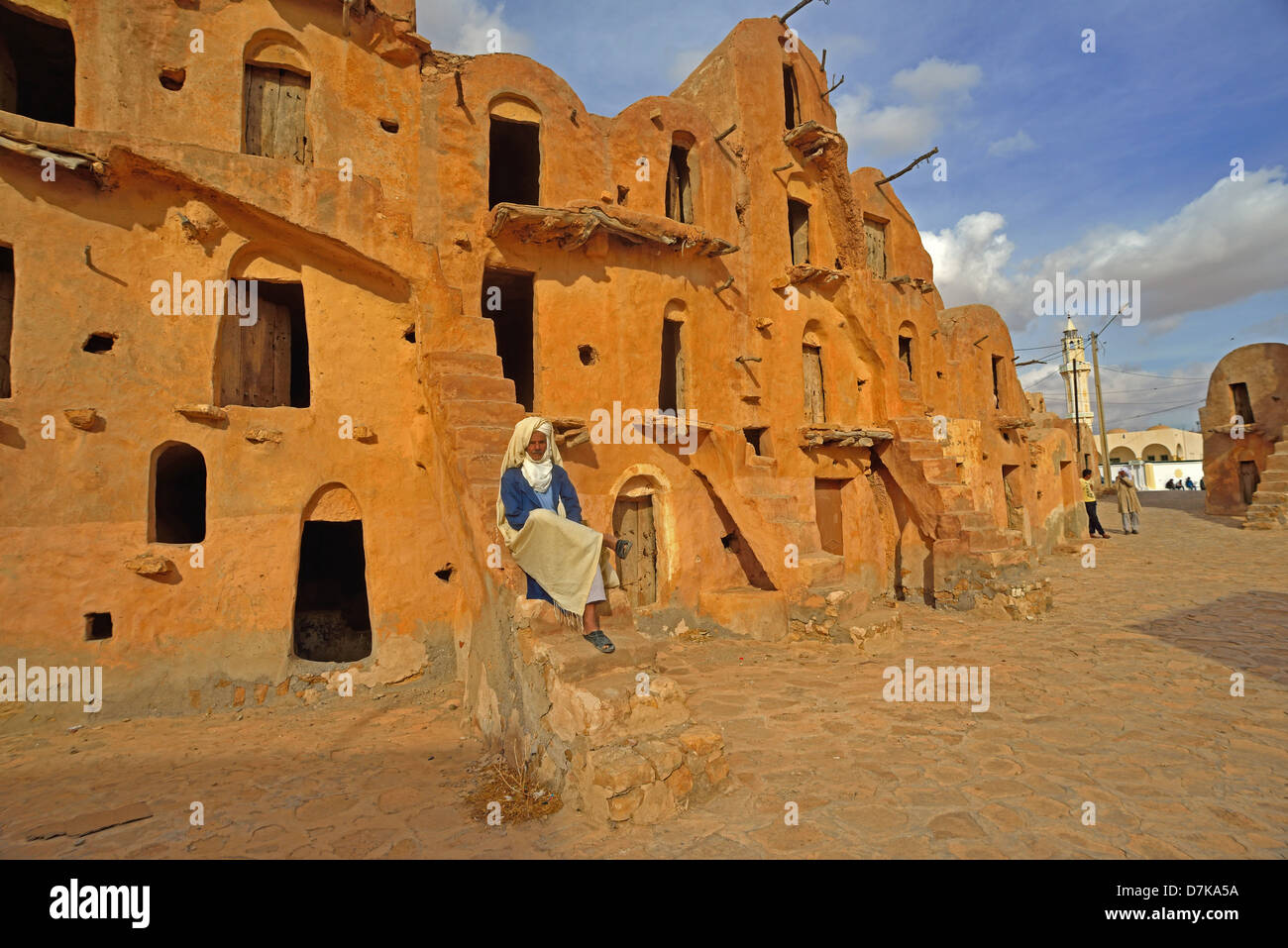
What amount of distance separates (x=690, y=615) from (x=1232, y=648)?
25.8 ft

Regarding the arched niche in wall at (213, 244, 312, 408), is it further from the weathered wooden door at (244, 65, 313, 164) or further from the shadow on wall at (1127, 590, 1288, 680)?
the shadow on wall at (1127, 590, 1288, 680)

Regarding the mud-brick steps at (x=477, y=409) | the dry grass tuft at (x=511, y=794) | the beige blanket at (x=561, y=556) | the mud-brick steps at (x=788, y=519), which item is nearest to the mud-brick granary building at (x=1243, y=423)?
the mud-brick steps at (x=788, y=519)

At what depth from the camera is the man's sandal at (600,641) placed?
223 inches

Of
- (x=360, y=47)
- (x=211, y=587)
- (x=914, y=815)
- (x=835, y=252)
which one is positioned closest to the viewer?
(x=914, y=815)

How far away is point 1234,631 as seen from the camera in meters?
9.84

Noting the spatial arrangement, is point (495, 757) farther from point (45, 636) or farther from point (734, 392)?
point (734, 392)

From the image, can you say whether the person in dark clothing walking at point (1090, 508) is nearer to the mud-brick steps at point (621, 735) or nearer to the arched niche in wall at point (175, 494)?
the mud-brick steps at point (621, 735)

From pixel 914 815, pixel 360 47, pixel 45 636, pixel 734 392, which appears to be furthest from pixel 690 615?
pixel 360 47

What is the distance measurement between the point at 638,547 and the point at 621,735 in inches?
265

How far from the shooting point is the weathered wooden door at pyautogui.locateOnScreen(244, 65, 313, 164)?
9.18m

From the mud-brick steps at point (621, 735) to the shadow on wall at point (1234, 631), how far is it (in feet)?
21.5

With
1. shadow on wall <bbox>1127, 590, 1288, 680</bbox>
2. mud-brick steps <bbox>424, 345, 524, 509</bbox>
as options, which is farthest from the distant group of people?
mud-brick steps <bbox>424, 345, 524, 509</bbox>

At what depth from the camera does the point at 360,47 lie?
970cm

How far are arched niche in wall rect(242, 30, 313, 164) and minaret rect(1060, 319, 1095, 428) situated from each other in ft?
158
